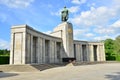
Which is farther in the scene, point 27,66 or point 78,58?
point 78,58

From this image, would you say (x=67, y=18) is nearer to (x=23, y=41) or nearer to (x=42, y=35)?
(x=42, y=35)

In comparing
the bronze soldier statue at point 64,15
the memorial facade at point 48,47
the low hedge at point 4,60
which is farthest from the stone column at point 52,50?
the low hedge at point 4,60

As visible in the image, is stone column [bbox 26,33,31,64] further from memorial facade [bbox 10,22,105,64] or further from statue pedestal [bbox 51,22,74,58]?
statue pedestal [bbox 51,22,74,58]

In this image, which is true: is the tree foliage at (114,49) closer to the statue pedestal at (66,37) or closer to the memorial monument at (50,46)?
the memorial monument at (50,46)

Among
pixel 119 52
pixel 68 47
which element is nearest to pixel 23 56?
pixel 68 47

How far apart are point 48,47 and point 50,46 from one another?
0.42 meters

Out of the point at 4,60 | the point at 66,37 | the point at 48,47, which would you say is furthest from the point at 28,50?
the point at 66,37

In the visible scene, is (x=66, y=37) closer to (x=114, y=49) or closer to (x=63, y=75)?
(x=63, y=75)

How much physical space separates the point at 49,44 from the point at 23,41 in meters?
8.09

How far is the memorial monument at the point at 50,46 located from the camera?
2268 cm

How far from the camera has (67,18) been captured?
35656 mm

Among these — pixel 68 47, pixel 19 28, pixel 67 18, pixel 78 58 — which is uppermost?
pixel 67 18

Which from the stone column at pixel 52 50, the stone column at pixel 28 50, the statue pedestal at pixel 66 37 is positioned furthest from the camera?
the statue pedestal at pixel 66 37

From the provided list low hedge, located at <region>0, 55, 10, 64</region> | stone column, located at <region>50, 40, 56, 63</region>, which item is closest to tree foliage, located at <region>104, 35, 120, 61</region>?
stone column, located at <region>50, 40, 56, 63</region>
